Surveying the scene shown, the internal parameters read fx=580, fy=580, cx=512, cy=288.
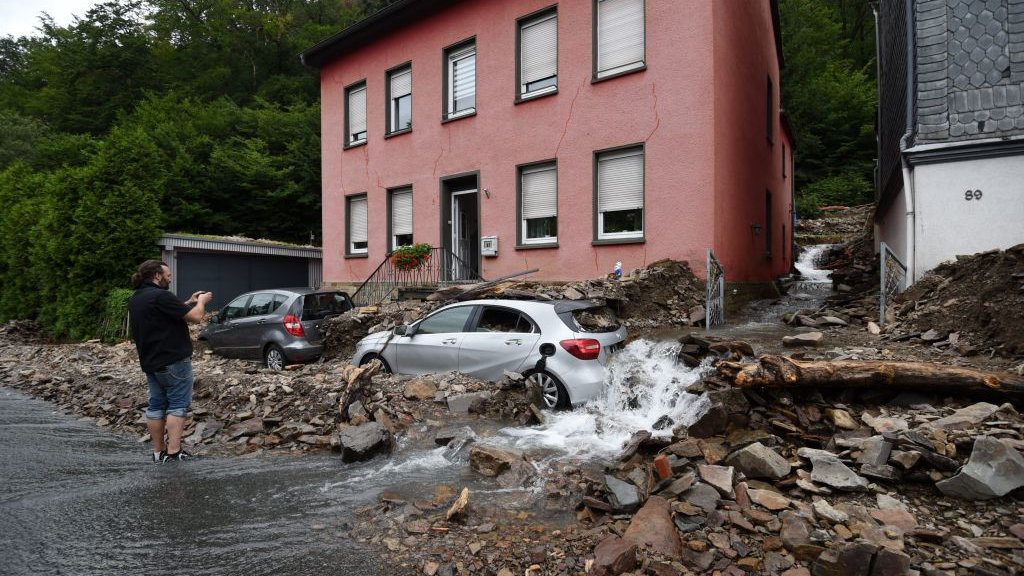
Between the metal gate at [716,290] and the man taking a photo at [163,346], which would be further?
the metal gate at [716,290]

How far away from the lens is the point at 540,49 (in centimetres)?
1288

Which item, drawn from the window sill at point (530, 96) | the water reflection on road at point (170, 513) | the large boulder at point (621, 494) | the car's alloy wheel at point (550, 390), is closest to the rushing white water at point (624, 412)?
the car's alloy wheel at point (550, 390)

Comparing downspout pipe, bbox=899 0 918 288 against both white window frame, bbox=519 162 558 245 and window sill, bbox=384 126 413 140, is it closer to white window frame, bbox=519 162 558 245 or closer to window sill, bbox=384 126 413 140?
white window frame, bbox=519 162 558 245

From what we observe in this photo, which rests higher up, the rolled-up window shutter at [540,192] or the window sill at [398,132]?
the window sill at [398,132]

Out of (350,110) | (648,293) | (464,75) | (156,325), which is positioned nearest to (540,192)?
(648,293)

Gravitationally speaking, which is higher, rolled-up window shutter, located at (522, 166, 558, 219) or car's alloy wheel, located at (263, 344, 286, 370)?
rolled-up window shutter, located at (522, 166, 558, 219)

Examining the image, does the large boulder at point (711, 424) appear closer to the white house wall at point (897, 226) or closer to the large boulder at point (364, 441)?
the large boulder at point (364, 441)

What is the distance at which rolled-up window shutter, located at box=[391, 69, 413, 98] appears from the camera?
15711 millimetres

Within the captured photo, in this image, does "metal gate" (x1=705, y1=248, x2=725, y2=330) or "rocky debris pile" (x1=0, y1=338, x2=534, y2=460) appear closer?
"rocky debris pile" (x1=0, y1=338, x2=534, y2=460)

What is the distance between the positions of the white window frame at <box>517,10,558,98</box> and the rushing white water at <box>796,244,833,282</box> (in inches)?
412

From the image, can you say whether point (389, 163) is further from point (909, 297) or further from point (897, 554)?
point (897, 554)

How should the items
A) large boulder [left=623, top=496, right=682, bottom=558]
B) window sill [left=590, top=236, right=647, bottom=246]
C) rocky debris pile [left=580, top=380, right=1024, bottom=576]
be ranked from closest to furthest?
1. rocky debris pile [left=580, top=380, right=1024, bottom=576]
2. large boulder [left=623, top=496, right=682, bottom=558]
3. window sill [left=590, top=236, right=647, bottom=246]

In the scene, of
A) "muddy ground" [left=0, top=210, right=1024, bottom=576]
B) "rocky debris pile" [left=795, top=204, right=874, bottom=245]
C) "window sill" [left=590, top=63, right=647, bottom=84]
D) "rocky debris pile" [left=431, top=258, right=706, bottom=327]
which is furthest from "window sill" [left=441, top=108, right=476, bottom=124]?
"rocky debris pile" [left=795, top=204, right=874, bottom=245]

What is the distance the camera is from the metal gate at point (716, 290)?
1045cm
